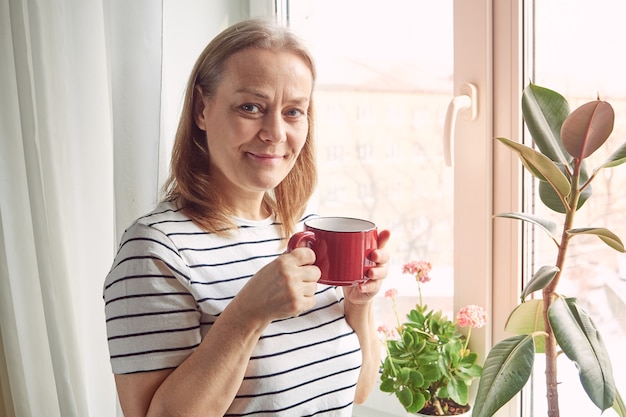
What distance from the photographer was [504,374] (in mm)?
1150

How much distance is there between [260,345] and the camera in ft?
3.53

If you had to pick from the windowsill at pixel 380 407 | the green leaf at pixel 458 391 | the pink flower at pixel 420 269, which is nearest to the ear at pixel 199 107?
the pink flower at pixel 420 269

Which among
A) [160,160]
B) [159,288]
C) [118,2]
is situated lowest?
[159,288]

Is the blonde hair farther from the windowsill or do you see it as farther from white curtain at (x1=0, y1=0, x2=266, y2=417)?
the windowsill

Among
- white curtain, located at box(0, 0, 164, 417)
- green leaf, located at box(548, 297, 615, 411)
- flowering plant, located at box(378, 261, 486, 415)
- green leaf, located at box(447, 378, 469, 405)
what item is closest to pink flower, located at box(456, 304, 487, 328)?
flowering plant, located at box(378, 261, 486, 415)

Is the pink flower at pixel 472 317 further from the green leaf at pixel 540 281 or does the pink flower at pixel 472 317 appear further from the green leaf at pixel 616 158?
the green leaf at pixel 616 158

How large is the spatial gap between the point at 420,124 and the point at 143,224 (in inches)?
30.1

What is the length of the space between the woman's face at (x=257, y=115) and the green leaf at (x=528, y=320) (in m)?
0.48

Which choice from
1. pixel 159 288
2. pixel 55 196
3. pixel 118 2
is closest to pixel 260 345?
pixel 159 288

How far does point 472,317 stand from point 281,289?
22.4 inches

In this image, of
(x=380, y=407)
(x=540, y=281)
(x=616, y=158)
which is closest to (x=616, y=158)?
(x=616, y=158)

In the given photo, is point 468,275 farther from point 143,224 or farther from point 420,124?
point 143,224

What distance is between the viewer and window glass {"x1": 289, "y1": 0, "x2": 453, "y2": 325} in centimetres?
160

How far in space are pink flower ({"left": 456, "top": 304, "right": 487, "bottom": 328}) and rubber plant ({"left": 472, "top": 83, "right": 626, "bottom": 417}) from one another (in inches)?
5.9
